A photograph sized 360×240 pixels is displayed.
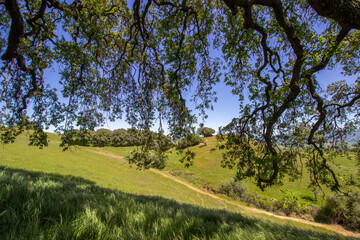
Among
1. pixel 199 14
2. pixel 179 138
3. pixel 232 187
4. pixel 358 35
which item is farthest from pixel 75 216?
Answer: pixel 232 187

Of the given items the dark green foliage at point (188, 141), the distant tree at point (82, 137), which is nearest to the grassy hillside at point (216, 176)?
the dark green foliage at point (188, 141)

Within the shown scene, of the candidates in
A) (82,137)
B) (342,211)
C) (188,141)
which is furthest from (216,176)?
(82,137)

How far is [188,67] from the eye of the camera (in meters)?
7.44

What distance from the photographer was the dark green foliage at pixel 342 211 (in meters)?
20.6

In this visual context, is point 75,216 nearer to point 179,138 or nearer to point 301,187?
point 179,138

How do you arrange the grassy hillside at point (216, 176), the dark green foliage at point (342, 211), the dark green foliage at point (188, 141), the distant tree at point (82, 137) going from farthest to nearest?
1. the grassy hillside at point (216, 176)
2. the dark green foliage at point (342, 211)
3. the distant tree at point (82, 137)
4. the dark green foliage at point (188, 141)

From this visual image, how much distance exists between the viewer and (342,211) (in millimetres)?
22250

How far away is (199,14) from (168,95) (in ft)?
16.3

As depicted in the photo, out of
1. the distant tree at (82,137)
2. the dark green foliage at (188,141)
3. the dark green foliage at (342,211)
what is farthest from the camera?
the dark green foliage at (342,211)

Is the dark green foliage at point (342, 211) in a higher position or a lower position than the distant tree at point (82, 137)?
lower

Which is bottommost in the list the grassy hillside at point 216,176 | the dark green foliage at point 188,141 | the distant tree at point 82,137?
the grassy hillside at point 216,176

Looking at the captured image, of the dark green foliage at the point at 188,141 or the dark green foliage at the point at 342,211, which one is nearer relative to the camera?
the dark green foliage at the point at 188,141

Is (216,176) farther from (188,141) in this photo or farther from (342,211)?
(188,141)

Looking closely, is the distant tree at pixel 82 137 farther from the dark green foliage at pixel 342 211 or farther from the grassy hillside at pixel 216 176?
the dark green foliage at pixel 342 211
